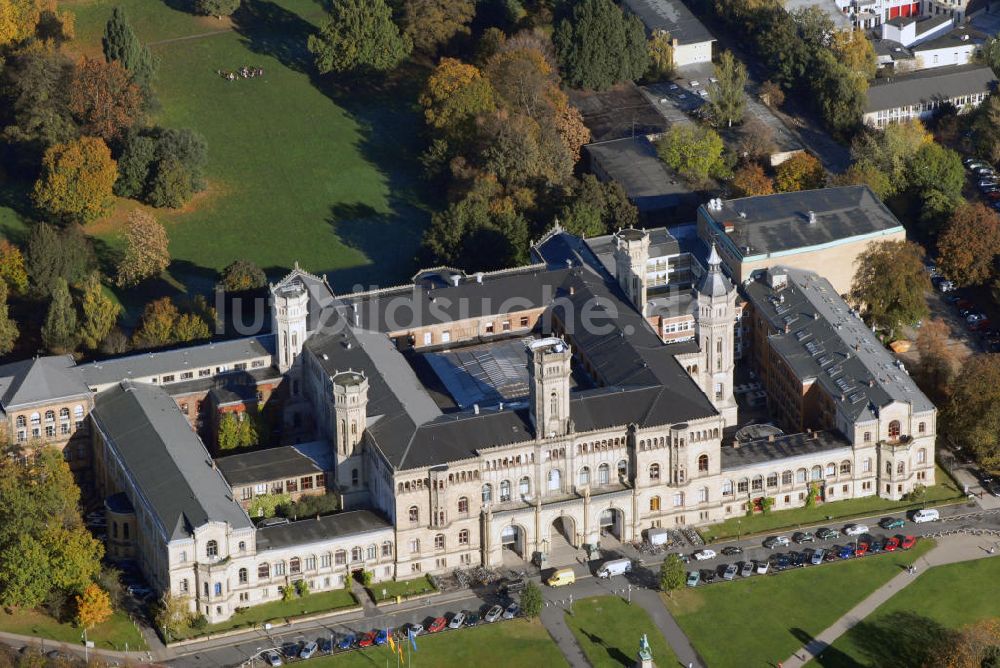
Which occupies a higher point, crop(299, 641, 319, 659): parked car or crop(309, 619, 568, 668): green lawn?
crop(299, 641, 319, 659): parked car

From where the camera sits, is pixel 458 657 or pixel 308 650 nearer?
pixel 308 650

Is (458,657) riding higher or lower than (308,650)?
lower

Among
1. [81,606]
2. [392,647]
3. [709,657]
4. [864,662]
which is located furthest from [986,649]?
[81,606]

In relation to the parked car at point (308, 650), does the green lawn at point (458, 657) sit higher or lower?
lower

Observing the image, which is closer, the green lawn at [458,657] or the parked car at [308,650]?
the green lawn at [458,657]

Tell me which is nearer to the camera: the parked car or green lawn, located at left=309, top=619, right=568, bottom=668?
green lawn, located at left=309, top=619, right=568, bottom=668

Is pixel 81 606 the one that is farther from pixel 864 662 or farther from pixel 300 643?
pixel 864 662

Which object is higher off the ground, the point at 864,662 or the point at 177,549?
the point at 177,549

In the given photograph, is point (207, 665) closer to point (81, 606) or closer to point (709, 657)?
point (81, 606)
